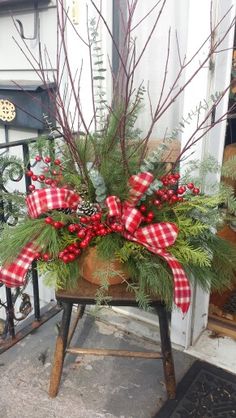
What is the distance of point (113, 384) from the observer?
5.71 ft

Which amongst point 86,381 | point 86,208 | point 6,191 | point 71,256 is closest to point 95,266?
point 71,256

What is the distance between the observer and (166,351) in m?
1.55

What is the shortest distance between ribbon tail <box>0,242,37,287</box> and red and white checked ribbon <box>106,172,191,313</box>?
300 mm

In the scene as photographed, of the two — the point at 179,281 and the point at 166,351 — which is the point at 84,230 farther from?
the point at 166,351

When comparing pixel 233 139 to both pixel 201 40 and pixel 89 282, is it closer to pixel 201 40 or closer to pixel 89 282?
pixel 201 40

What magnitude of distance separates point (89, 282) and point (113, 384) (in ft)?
2.02

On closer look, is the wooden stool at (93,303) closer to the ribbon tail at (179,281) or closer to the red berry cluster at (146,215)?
the ribbon tail at (179,281)

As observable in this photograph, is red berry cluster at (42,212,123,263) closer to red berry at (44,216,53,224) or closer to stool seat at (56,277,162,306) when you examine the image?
red berry at (44,216,53,224)

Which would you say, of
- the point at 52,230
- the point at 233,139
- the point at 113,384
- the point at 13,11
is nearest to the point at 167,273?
the point at 52,230

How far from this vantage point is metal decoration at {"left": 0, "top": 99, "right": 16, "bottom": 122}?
8.15 ft

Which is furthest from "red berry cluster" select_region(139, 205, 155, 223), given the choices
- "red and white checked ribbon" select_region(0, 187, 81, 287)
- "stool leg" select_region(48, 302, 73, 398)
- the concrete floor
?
the concrete floor

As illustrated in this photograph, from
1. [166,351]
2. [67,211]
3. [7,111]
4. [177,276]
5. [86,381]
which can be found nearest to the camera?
[177,276]

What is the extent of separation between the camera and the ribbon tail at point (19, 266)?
131 cm

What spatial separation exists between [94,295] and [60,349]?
13.9 inches
